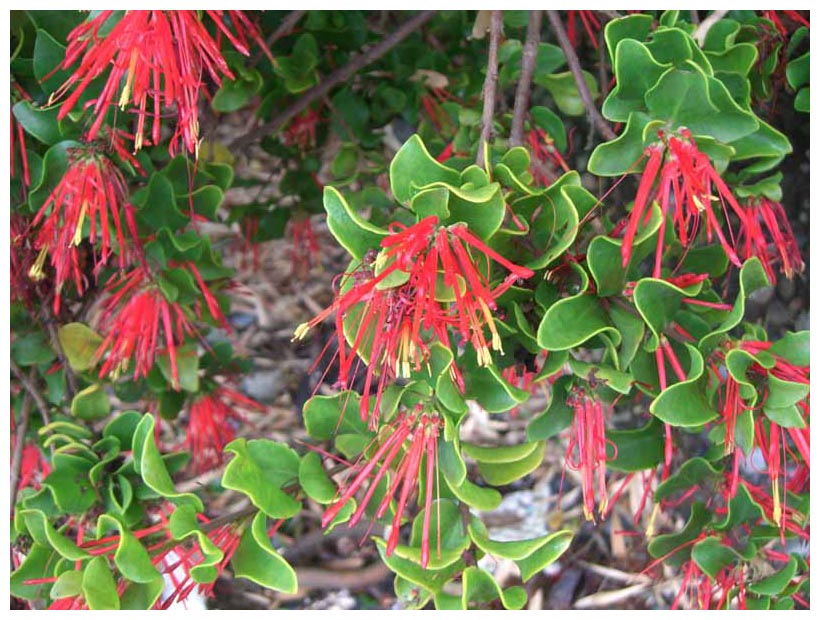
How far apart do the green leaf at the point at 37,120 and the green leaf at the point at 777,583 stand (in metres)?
0.63

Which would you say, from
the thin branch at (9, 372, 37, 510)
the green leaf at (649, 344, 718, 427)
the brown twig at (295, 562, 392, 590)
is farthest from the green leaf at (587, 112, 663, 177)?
the brown twig at (295, 562, 392, 590)

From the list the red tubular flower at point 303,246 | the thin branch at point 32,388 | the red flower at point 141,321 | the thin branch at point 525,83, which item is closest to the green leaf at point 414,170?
the thin branch at point 525,83

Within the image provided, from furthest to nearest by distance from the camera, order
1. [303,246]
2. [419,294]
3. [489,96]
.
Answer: [303,246], [489,96], [419,294]

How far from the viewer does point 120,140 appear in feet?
2.30

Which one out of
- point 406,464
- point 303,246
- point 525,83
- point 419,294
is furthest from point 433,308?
point 303,246

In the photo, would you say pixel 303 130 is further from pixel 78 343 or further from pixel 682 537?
pixel 682 537

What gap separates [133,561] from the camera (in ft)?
1.84

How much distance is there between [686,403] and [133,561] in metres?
0.36

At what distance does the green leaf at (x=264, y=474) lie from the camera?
1.90 ft

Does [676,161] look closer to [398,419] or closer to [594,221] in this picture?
[594,221]

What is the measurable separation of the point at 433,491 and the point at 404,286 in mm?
188

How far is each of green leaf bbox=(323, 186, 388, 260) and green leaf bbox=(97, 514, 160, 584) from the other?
24 cm

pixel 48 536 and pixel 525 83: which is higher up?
pixel 525 83

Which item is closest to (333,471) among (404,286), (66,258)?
(404,286)
